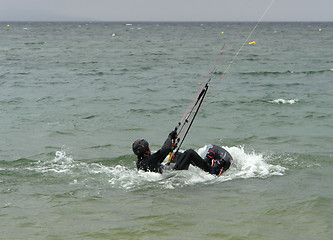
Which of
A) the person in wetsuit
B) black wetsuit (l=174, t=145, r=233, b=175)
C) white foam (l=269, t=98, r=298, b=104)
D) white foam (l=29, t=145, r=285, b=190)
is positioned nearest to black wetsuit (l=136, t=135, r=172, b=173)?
the person in wetsuit

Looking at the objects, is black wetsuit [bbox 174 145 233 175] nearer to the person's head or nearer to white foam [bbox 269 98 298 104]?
the person's head

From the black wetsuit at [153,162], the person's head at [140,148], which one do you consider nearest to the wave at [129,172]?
the black wetsuit at [153,162]

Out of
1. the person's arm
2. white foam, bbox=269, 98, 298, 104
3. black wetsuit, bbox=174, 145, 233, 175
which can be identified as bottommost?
black wetsuit, bbox=174, 145, 233, 175

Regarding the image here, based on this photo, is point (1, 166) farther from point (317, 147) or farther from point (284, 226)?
point (317, 147)

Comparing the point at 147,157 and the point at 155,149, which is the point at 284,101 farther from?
the point at 147,157

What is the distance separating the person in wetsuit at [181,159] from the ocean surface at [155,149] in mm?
167

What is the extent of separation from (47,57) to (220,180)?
105 feet

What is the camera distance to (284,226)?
7.25m

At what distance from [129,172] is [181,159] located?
120 cm

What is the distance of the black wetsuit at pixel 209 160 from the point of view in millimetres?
9500

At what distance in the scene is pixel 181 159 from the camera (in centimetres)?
956

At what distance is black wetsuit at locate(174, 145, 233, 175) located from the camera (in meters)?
9.50

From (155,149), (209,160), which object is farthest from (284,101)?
(209,160)

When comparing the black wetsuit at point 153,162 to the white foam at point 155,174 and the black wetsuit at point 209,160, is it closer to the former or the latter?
the white foam at point 155,174
